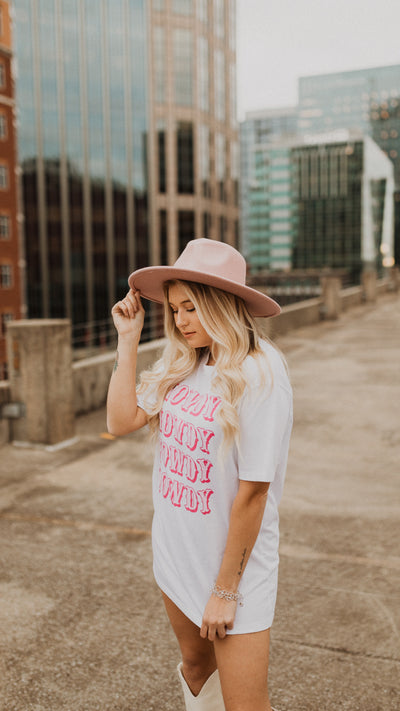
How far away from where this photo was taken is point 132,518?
506 centimetres

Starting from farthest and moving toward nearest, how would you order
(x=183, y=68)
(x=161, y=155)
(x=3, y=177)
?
1. (x=161, y=155)
2. (x=183, y=68)
3. (x=3, y=177)

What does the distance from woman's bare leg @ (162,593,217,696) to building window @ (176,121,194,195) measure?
58.8m

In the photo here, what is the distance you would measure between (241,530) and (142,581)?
240cm

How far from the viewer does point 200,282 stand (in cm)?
206

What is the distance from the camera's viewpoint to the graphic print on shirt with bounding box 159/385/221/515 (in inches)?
77.4

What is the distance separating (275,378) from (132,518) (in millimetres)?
3453

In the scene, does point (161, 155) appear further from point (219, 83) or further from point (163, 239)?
point (219, 83)

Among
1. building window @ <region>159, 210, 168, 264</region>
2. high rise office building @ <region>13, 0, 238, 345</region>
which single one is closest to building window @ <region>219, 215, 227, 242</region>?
high rise office building @ <region>13, 0, 238, 345</region>

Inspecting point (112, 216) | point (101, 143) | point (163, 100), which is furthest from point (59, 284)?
point (163, 100)

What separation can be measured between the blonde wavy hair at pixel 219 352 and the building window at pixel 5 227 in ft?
155

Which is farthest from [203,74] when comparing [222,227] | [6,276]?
[6,276]

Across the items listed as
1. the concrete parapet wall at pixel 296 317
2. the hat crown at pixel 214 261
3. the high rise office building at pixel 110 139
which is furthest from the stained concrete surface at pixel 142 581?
the high rise office building at pixel 110 139

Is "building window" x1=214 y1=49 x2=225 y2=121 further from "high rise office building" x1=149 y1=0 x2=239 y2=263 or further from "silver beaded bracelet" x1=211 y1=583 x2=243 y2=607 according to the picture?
"silver beaded bracelet" x1=211 y1=583 x2=243 y2=607

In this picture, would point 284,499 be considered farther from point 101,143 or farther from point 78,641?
Result: point 101,143
